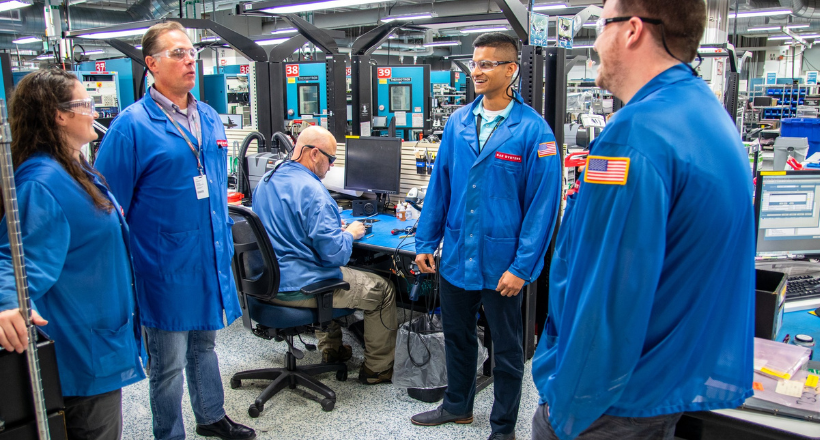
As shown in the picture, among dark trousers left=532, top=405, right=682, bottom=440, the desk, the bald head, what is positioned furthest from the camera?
the bald head

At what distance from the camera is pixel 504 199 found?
2.30 m

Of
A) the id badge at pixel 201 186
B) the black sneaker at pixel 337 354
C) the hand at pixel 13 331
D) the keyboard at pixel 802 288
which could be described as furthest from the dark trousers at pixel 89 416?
the keyboard at pixel 802 288

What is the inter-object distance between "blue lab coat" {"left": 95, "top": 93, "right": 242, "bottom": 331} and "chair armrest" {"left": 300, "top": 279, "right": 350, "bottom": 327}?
22.1 inches

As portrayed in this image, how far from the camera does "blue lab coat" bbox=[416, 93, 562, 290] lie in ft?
7.46

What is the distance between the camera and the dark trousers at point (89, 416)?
1643mm

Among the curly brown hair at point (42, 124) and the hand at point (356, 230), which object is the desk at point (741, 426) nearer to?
the curly brown hair at point (42, 124)

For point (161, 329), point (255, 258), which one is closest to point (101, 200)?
point (161, 329)

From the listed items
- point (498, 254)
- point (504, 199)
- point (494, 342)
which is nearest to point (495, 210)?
point (504, 199)

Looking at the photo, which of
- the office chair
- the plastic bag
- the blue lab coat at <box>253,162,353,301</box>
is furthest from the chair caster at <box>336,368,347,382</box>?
the blue lab coat at <box>253,162,353,301</box>

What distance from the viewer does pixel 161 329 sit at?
7.20 feet

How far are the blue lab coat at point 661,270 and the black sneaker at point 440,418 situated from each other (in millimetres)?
1698

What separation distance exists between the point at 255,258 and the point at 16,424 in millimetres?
1547

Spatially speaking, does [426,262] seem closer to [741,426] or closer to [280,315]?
[280,315]

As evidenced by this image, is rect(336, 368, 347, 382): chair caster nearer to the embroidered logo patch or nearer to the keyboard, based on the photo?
the embroidered logo patch
